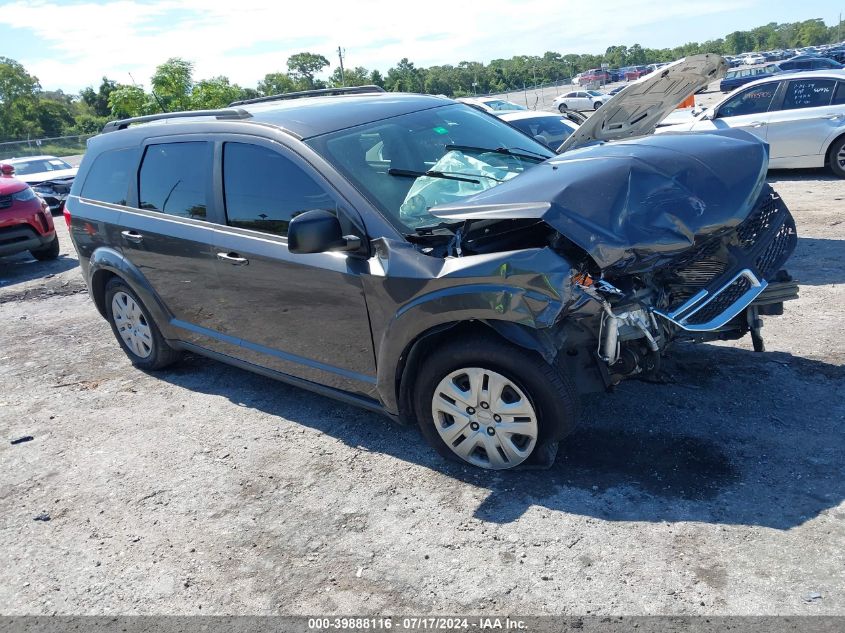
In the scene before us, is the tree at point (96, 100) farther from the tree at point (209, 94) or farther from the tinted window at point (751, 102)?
the tinted window at point (751, 102)

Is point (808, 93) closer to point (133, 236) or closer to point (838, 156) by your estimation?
point (838, 156)

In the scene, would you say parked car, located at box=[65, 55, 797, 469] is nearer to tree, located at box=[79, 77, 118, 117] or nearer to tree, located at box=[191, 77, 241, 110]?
tree, located at box=[191, 77, 241, 110]

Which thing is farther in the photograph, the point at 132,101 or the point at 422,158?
→ the point at 132,101

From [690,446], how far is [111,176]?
4.48 meters

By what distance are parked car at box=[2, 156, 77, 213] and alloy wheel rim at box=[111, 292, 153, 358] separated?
38.4 ft

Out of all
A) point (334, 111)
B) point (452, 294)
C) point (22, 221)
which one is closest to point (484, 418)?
point (452, 294)

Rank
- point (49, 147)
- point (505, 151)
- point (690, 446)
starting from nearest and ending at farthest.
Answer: point (690, 446)
point (505, 151)
point (49, 147)

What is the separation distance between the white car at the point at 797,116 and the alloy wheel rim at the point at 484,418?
8.24 meters

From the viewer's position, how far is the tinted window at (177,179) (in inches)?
175

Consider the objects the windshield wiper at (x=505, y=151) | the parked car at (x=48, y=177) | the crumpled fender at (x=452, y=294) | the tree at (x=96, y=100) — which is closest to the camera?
the crumpled fender at (x=452, y=294)

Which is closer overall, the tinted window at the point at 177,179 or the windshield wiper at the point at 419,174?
the windshield wiper at the point at 419,174

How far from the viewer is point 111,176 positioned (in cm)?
529

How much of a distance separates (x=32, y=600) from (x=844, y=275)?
6375 millimetres

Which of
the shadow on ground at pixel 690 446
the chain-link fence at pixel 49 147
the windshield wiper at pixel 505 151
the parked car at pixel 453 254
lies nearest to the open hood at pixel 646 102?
the parked car at pixel 453 254
